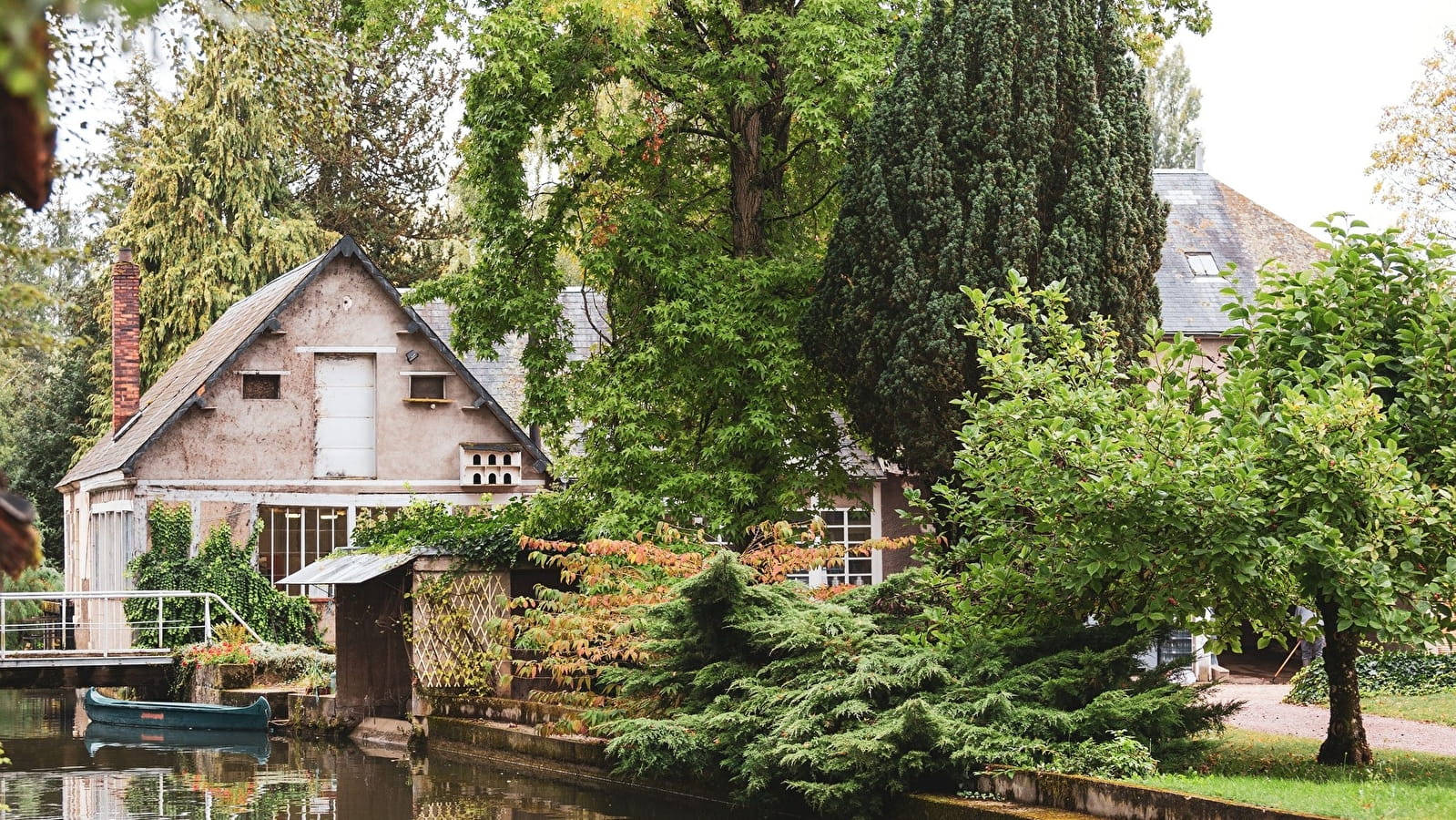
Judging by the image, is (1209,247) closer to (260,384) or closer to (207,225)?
(260,384)

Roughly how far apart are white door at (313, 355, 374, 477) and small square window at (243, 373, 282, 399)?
27.9 inches

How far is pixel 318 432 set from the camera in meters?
28.0

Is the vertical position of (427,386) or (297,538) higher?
(427,386)

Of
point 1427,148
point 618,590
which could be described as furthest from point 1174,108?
point 618,590

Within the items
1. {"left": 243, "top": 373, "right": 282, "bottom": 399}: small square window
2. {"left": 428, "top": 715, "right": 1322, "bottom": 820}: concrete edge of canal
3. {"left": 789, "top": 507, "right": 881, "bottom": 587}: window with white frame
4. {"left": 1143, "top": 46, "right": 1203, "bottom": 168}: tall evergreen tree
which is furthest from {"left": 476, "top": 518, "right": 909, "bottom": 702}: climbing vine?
{"left": 1143, "top": 46, "right": 1203, "bottom": 168}: tall evergreen tree

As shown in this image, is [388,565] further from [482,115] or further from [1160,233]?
[1160,233]

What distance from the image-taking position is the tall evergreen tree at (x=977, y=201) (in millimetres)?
16141

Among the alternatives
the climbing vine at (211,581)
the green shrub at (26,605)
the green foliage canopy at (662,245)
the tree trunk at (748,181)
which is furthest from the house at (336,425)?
the green foliage canopy at (662,245)

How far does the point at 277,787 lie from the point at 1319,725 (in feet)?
33.9

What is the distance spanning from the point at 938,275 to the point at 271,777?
8.95 meters

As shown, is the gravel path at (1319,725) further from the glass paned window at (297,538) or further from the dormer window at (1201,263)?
the glass paned window at (297,538)

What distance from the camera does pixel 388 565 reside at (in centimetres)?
1861

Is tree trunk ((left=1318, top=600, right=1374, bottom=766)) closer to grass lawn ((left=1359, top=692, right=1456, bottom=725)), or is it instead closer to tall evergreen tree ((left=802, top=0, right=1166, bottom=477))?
grass lawn ((left=1359, top=692, right=1456, bottom=725))

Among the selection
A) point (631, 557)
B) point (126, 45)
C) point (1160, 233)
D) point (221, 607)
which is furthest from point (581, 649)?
point (221, 607)
